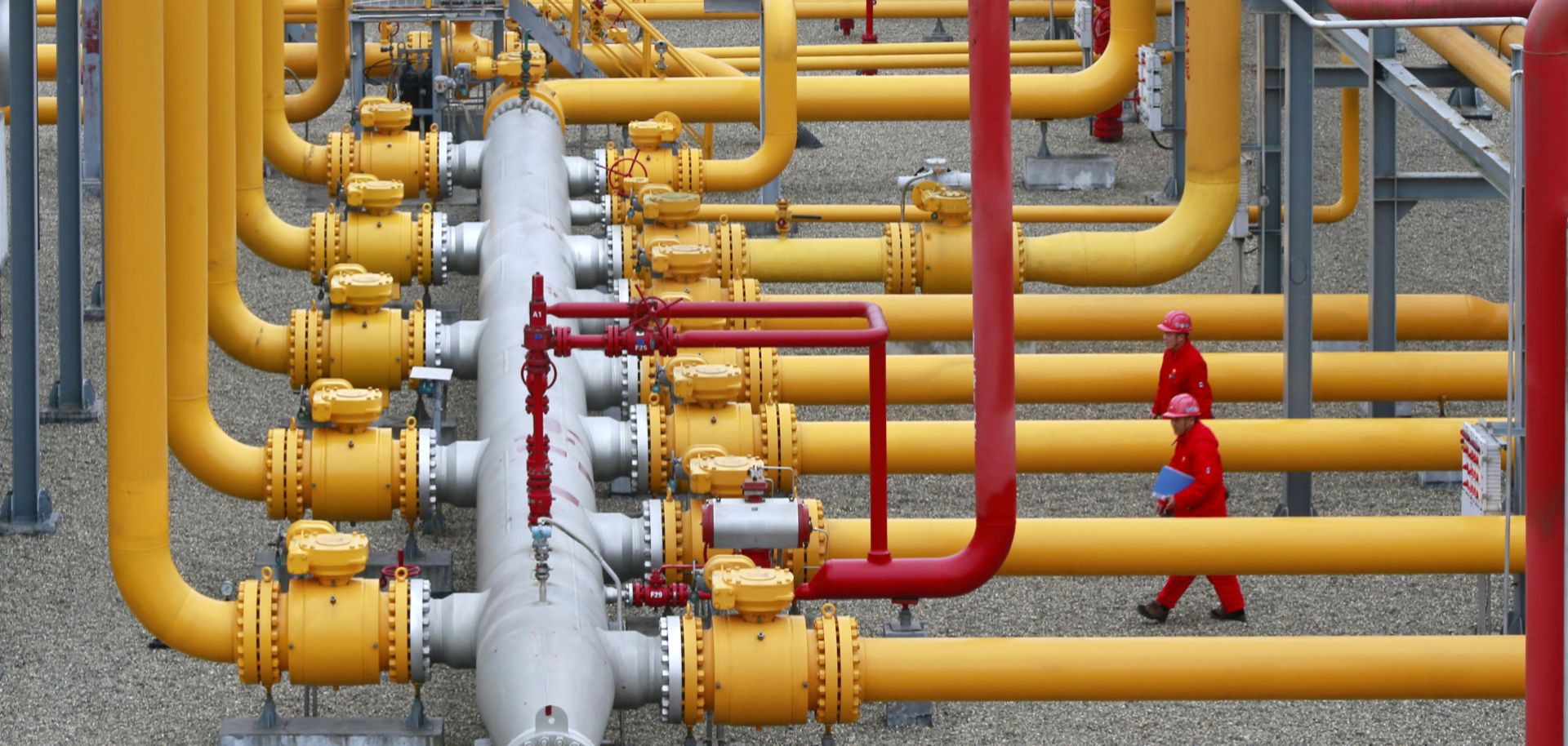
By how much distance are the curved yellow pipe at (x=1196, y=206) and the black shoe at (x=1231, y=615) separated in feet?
10.2

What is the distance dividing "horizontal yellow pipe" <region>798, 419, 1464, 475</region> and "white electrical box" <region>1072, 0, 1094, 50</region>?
840 centimetres

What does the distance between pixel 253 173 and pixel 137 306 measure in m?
5.07

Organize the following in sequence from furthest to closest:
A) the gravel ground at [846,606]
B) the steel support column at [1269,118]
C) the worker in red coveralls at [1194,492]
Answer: the steel support column at [1269,118], the worker in red coveralls at [1194,492], the gravel ground at [846,606]

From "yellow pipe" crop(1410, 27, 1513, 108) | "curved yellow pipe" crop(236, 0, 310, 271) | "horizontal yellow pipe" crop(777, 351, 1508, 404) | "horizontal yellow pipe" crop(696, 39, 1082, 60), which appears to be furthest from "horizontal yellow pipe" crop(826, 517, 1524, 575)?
"horizontal yellow pipe" crop(696, 39, 1082, 60)

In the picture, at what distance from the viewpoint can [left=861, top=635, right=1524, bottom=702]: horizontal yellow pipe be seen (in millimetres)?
9352

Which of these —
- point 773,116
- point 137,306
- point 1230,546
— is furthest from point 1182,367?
point 137,306

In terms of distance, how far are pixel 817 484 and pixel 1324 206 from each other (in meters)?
5.88

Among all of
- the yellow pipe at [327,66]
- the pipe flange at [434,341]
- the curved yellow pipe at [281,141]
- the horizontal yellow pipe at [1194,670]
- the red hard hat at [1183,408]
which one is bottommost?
the horizontal yellow pipe at [1194,670]

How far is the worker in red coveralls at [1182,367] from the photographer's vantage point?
12.5m

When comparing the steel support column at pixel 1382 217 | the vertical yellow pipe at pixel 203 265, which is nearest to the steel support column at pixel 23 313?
the vertical yellow pipe at pixel 203 265

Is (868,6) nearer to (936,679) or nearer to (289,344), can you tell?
(289,344)

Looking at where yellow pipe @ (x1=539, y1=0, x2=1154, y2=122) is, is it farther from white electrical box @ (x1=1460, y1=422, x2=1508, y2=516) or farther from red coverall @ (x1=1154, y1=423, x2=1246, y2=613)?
white electrical box @ (x1=1460, y1=422, x2=1508, y2=516)

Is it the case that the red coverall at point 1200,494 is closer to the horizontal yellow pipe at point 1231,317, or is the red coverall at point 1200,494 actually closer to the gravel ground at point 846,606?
the gravel ground at point 846,606

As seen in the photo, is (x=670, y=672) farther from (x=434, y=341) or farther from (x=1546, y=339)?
(x=1546, y=339)
